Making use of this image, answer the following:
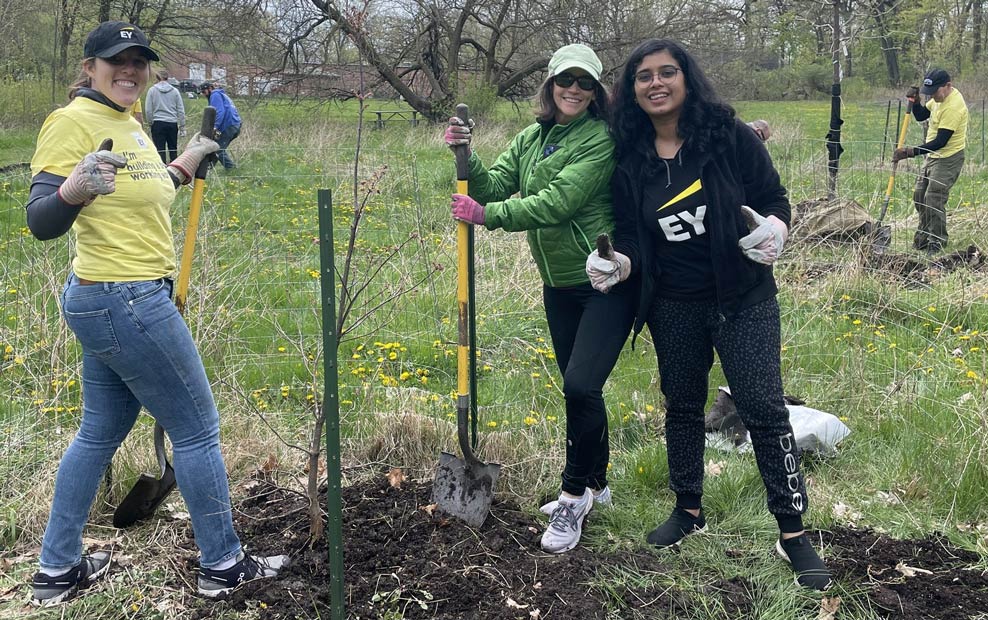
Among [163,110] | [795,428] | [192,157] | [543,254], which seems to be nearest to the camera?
[192,157]

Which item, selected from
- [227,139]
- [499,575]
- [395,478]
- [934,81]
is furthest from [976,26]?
[499,575]

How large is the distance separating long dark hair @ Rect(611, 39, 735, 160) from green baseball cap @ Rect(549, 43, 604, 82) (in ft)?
0.33

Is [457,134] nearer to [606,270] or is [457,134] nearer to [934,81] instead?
[606,270]

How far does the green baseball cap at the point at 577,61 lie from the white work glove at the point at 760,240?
0.73 metres

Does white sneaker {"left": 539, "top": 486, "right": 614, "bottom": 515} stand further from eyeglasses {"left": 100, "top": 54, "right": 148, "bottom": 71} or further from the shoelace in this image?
eyeglasses {"left": 100, "top": 54, "right": 148, "bottom": 71}

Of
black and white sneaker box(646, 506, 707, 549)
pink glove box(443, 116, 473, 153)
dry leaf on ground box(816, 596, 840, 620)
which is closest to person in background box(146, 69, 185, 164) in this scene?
pink glove box(443, 116, 473, 153)

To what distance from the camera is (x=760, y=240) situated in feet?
8.61

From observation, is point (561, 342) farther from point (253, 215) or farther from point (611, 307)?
point (253, 215)

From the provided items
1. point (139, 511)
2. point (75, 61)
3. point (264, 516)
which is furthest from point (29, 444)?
point (75, 61)

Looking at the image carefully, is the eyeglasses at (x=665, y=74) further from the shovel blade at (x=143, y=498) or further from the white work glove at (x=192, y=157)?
the shovel blade at (x=143, y=498)

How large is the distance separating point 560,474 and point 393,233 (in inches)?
168

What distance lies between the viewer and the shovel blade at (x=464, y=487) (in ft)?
10.6

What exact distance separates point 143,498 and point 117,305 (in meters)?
1.06

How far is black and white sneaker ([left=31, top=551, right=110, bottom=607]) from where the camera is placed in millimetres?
2725
